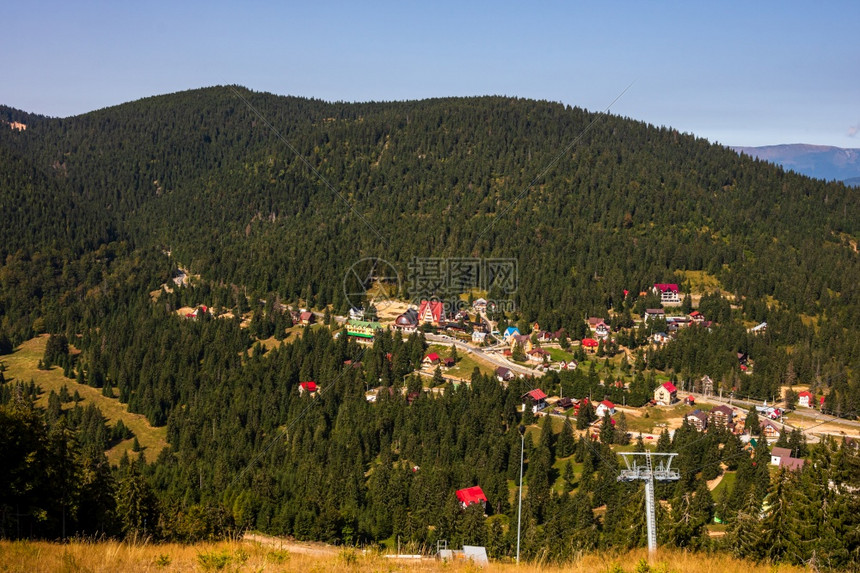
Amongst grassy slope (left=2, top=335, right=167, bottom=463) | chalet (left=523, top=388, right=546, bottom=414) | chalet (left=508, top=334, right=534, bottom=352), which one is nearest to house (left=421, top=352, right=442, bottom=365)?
chalet (left=508, top=334, right=534, bottom=352)

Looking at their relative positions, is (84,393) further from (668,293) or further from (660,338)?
(668,293)

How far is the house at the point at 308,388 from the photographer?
57991 mm

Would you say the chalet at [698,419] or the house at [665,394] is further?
the house at [665,394]

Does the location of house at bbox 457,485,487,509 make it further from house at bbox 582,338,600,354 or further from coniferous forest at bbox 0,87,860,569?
house at bbox 582,338,600,354

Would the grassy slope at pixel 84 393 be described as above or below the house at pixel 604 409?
below

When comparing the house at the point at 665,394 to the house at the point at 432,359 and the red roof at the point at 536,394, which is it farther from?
the house at the point at 432,359

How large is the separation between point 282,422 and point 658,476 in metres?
38.7

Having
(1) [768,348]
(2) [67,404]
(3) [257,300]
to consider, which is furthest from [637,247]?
(2) [67,404]

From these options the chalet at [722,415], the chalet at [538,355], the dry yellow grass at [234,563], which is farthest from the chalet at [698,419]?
the dry yellow grass at [234,563]

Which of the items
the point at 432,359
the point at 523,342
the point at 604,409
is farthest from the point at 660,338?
the point at 432,359

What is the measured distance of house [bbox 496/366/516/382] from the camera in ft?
189

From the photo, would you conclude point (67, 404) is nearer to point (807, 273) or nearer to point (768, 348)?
point (768, 348)

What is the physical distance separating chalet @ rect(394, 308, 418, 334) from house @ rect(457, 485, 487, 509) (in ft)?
111

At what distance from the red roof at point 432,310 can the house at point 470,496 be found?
1468 inches
